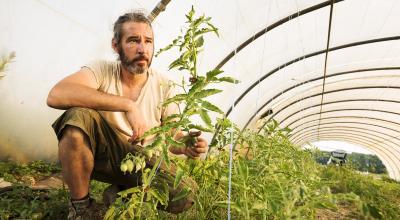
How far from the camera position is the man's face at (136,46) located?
1956mm

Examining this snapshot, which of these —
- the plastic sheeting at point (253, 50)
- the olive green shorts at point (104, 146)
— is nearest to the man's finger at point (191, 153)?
the olive green shorts at point (104, 146)

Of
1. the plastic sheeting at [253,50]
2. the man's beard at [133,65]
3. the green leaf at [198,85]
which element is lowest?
the green leaf at [198,85]

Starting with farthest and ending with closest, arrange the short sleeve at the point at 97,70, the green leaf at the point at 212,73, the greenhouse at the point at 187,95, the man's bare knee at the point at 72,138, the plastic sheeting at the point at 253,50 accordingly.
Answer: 1. the plastic sheeting at the point at 253,50
2. the short sleeve at the point at 97,70
3. the man's bare knee at the point at 72,138
4. the greenhouse at the point at 187,95
5. the green leaf at the point at 212,73

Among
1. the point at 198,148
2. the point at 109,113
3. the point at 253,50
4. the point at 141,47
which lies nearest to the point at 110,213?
the point at 198,148

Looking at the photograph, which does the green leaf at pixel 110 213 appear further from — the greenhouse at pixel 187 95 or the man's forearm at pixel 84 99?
the man's forearm at pixel 84 99

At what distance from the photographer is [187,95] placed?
46.9 inches

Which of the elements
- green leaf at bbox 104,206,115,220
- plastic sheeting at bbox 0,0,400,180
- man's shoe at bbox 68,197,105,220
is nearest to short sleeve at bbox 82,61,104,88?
man's shoe at bbox 68,197,105,220

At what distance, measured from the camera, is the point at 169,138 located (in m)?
1.16

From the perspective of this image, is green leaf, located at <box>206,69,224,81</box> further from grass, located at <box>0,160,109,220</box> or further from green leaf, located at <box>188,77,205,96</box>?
grass, located at <box>0,160,109,220</box>

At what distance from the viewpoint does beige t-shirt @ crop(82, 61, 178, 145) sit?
1974 mm

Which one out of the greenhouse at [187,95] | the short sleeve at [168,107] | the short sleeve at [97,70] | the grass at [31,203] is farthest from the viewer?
the short sleeve at [168,107]

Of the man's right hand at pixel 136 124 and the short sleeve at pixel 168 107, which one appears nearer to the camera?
the man's right hand at pixel 136 124

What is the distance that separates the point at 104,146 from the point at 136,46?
690 millimetres

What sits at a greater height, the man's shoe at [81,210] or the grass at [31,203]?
the man's shoe at [81,210]
